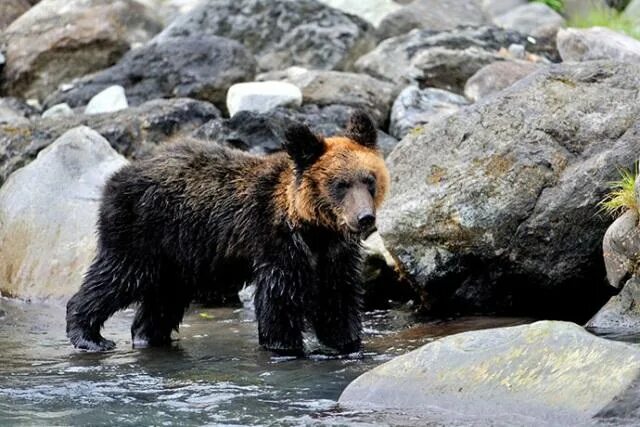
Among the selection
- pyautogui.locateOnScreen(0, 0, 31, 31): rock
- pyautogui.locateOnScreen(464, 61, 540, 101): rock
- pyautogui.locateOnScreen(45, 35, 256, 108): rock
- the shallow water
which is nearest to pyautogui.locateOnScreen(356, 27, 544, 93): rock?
pyautogui.locateOnScreen(464, 61, 540, 101): rock

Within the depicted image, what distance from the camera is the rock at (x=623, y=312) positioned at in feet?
30.7

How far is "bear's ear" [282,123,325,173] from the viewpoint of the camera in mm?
9234

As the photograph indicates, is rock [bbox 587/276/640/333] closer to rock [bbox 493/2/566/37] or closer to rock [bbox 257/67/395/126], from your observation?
rock [bbox 257/67/395/126]

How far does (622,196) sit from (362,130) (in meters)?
2.11

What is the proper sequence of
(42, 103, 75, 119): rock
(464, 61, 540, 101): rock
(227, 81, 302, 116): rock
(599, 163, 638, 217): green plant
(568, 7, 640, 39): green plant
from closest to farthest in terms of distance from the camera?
(599, 163, 638, 217): green plant, (464, 61, 540, 101): rock, (227, 81, 302, 116): rock, (42, 103, 75, 119): rock, (568, 7, 640, 39): green plant

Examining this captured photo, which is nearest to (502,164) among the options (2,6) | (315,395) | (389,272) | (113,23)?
(389,272)

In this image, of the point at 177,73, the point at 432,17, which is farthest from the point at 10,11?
the point at 432,17

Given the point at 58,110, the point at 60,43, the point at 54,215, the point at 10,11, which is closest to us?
the point at 54,215

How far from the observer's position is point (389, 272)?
11742mm

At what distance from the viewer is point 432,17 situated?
70.5 feet

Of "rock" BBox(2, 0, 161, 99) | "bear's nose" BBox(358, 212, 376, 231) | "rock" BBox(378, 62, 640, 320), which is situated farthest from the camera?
"rock" BBox(2, 0, 161, 99)

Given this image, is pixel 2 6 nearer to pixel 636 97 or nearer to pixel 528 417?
pixel 636 97

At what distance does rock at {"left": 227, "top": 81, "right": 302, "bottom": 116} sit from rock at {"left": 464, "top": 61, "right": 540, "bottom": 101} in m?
2.28

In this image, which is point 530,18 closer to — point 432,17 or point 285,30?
point 432,17
